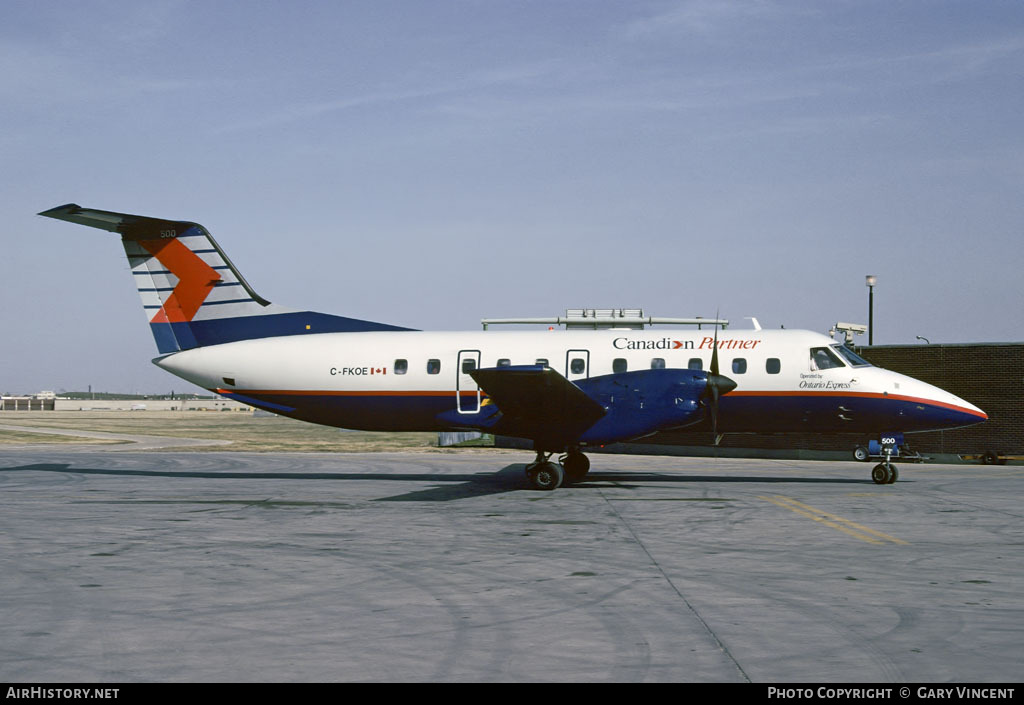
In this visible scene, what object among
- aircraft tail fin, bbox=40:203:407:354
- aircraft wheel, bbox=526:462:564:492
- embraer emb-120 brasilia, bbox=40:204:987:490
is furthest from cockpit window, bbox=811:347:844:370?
aircraft tail fin, bbox=40:203:407:354

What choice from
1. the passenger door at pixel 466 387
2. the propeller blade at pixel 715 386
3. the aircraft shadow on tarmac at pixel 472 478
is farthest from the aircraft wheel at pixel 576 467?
the propeller blade at pixel 715 386

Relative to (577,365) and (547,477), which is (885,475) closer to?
(577,365)

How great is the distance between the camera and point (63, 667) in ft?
20.1

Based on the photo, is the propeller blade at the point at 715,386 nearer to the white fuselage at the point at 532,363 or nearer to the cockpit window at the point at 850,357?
the white fuselage at the point at 532,363

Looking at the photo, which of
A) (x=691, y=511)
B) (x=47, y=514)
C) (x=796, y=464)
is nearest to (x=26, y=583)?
(x=47, y=514)

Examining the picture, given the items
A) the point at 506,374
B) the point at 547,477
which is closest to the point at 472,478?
the point at 547,477

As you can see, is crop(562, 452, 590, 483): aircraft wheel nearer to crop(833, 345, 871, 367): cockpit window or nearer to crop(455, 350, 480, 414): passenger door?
crop(455, 350, 480, 414): passenger door

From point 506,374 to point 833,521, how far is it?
7.12 metres

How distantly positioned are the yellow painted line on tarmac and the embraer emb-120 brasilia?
284 cm

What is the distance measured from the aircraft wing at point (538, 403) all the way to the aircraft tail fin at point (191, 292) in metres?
6.16

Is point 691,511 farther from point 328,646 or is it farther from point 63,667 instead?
point 63,667

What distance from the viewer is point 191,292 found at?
915 inches

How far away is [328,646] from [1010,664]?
4965 millimetres

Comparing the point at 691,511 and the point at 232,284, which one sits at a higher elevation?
the point at 232,284
